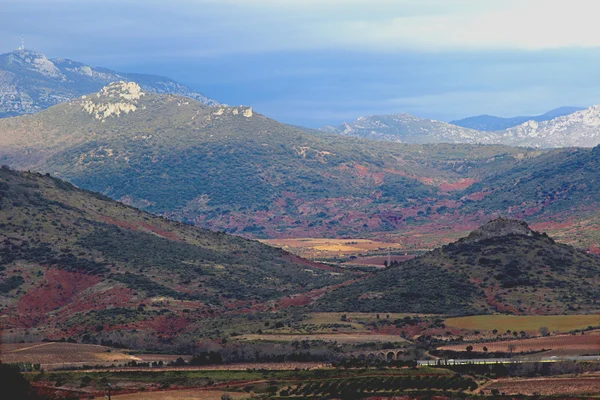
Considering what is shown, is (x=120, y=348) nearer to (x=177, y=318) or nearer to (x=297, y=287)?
(x=177, y=318)

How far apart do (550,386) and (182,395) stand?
27.5 metres

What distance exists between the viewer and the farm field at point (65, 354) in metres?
102

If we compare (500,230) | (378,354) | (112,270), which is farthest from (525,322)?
(112,270)

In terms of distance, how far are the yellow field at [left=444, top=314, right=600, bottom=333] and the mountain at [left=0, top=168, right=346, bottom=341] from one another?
33167mm

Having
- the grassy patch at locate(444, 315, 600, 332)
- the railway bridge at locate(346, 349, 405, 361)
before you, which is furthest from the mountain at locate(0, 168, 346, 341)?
the grassy patch at locate(444, 315, 600, 332)

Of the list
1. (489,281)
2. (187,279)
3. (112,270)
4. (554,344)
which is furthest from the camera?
(187,279)

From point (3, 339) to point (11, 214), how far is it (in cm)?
5551

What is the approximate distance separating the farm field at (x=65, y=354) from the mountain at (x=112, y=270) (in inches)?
376

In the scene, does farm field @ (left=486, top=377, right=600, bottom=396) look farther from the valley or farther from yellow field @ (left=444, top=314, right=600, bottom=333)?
yellow field @ (left=444, top=314, right=600, bottom=333)

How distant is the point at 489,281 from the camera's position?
140875 millimetres

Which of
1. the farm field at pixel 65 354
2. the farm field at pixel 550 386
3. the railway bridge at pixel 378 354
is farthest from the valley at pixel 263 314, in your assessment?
the railway bridge at pixel 378 354

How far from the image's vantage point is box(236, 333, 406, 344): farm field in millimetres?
114312

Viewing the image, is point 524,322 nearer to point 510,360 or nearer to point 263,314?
point 510,360

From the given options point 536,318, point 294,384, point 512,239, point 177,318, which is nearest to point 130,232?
point 177,318
